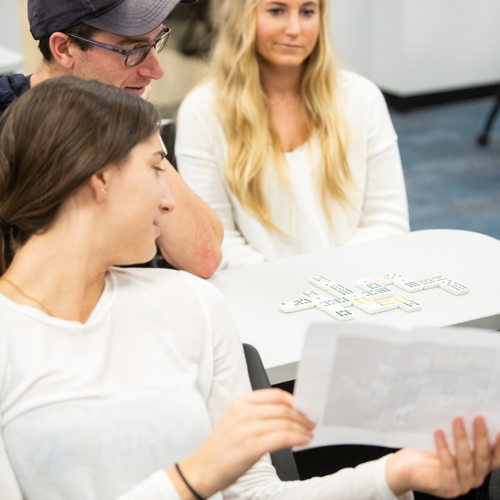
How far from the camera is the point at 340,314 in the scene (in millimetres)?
1408

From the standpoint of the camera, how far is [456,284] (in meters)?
1.54

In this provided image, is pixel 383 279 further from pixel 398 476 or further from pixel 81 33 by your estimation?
pixel 81 33

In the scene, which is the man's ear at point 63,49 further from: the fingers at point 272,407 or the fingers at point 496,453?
the fingers at point 496,453

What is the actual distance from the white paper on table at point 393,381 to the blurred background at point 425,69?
339 centimetres

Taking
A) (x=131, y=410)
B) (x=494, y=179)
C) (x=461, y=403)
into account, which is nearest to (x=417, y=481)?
(x=461, y=403)

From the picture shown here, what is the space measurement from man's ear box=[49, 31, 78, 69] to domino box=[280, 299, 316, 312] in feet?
2.29

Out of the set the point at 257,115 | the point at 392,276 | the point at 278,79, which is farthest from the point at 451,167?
the point at 392,276

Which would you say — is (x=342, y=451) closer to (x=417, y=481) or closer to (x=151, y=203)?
(x=417, y=481)

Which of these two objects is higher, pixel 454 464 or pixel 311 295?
pixel 454 464

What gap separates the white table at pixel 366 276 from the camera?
1373 mm

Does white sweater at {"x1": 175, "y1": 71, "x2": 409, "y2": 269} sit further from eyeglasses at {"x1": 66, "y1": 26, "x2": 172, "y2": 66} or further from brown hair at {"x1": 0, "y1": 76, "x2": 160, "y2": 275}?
brown hair at {"x1": 0, "y1": 76, "x2": 160, "y2": 275}

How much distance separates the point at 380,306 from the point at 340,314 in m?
0.09

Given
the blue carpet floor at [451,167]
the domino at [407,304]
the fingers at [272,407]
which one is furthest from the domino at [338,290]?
the blue carpet floor at [451,167]

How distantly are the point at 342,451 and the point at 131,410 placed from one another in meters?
0.70
